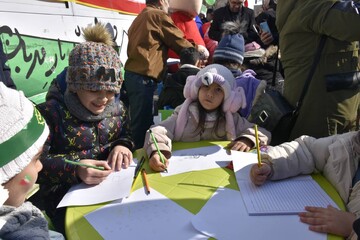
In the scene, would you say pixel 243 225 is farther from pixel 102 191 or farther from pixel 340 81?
pixel 340 81

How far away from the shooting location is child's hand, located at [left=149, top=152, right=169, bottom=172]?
1.43 m

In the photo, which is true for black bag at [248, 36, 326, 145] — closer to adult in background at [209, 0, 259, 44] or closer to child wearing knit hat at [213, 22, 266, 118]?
child wearing knit hat at [213, 22, 266, 118]

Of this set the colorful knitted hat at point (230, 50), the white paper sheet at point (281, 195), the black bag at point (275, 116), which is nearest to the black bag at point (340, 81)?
the black bag at point (275, 116)

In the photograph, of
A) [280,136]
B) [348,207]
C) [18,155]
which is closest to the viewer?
[18,155]

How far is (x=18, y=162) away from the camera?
820 millimetres

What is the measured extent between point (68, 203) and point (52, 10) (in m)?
2.32

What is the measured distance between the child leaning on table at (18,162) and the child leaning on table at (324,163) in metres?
0.80

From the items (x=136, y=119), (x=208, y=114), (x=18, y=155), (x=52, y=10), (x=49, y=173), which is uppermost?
(x=52, y=10)

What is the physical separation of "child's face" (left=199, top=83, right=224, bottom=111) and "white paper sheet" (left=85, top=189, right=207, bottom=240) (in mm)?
769

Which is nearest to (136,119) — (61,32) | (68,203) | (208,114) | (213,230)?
(61,32)

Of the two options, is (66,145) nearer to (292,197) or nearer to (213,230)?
(213,230)

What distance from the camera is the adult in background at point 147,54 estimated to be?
9.58ft

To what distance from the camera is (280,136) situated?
73.7 inches

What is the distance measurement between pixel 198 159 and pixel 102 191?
47cm
